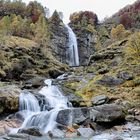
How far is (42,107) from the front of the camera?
3388 cm

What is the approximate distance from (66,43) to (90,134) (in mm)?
56700

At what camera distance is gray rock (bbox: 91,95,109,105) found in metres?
33.6

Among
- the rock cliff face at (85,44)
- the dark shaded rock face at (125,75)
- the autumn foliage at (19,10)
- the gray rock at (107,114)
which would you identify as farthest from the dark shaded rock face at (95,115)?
the autumn foliage at (19,10)

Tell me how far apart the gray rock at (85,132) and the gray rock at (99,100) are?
668 centimetres

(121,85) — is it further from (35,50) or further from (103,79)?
(35,50)

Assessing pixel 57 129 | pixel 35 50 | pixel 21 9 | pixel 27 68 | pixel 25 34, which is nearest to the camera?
pixel 57 129

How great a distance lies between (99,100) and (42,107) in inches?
219

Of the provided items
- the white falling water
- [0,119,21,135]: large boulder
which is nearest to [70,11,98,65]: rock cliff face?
the white falling water

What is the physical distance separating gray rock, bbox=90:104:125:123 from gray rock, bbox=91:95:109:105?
4.62 m

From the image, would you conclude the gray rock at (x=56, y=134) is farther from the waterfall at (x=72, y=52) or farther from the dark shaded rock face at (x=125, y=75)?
the waterfall at (x=72, y=52)

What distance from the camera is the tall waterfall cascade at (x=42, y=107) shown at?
96.7 ft

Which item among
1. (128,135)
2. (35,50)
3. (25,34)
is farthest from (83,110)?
(25,34)

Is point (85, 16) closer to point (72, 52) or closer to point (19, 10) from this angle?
point (19, 10)

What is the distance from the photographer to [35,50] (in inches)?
2442
